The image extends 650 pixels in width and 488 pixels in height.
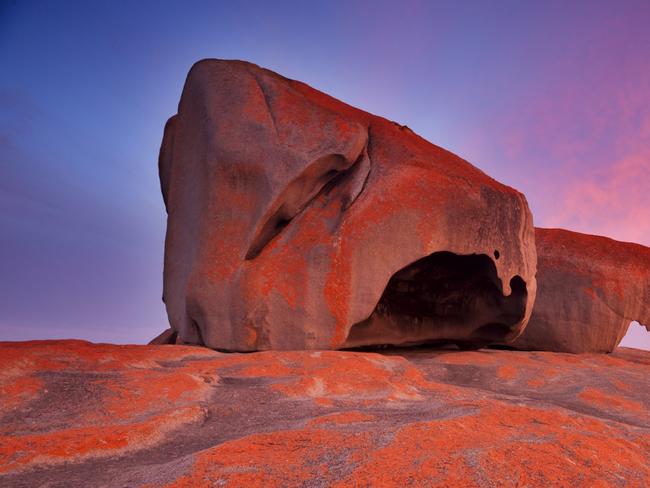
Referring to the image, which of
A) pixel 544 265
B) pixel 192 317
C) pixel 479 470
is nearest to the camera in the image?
pixel 479 470

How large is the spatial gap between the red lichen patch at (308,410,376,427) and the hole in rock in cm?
334

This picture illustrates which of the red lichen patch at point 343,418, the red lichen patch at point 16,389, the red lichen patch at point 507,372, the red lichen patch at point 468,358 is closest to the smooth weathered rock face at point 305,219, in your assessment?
the red lichen patch at point 468,358

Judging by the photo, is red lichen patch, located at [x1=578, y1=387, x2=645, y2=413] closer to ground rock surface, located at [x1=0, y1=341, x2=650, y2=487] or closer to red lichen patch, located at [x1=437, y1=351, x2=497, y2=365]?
ground rock surface, located at [x1=0, y1=341, x2=650, y2=487]

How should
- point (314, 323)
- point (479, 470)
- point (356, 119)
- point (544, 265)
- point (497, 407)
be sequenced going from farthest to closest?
point (544, 265) < point (356, 119) < point (314, 323) < point (497, 407) < point (479, 470)

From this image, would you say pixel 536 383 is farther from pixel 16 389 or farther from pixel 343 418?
pixel 16 389

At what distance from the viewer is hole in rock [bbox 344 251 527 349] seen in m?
5.82

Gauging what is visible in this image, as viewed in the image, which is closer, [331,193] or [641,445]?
[641,445]

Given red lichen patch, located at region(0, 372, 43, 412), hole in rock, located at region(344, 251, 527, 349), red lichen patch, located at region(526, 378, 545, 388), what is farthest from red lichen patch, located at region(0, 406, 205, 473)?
hole in rock, located at region(344, 251, 527, 349)

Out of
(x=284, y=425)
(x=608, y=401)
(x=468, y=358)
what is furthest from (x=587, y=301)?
(x=284, y=425)

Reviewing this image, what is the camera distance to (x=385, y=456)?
164cm

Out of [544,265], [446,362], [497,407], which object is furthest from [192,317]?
[544,265]

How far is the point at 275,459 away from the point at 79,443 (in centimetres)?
80

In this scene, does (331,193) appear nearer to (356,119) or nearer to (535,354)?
(356,119)

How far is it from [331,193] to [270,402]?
2.82 m
